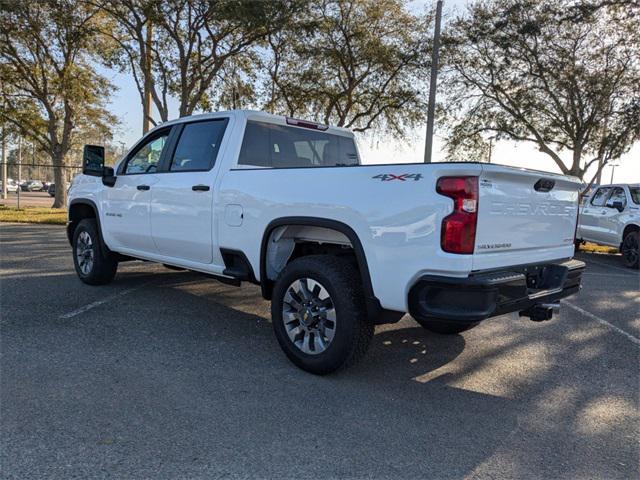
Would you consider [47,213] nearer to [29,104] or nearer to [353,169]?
[29,104]

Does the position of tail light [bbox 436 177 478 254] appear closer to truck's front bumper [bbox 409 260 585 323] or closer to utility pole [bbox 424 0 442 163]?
truck's front bumper [bbox 409 260 585 323]

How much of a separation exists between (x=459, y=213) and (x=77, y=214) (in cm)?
553

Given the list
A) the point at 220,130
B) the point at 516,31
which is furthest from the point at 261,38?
the point at 220,130

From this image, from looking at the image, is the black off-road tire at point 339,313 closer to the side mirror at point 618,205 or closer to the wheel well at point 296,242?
the wheel well at point 296,242

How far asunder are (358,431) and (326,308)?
3.15 feet

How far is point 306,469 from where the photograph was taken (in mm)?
2588

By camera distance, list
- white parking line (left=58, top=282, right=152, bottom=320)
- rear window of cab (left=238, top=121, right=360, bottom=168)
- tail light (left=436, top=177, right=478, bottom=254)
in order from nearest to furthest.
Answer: tail light (left=436, top=177, right=478, bottom=254), rear window of cab (left=238, top=121, right=360, bottom=168), white parking line (left=58, top=282, right=152, bottom=320)

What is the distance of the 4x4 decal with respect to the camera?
124 inches

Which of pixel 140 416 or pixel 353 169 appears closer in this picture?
pixel 140 416

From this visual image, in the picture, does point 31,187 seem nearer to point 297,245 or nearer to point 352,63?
point 352,63

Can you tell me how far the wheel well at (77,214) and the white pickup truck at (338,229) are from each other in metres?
1.20

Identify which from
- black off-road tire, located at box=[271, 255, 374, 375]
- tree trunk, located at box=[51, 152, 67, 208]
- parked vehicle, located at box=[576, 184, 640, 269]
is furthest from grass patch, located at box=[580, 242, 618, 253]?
tree trunk, located at box=[51, 152, 67, 208]

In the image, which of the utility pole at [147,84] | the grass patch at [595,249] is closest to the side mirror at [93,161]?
the utility pole at [147,84]

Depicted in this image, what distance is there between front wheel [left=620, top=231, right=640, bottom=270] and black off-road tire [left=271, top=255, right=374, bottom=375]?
9663 mm
